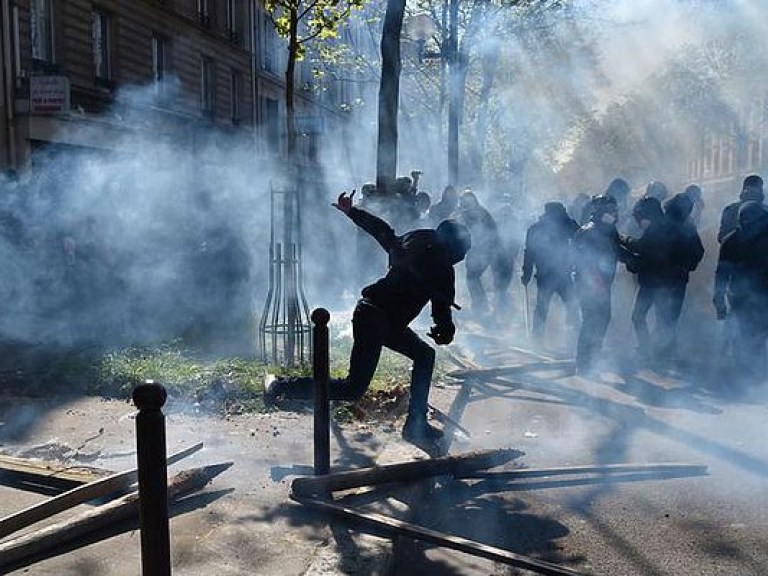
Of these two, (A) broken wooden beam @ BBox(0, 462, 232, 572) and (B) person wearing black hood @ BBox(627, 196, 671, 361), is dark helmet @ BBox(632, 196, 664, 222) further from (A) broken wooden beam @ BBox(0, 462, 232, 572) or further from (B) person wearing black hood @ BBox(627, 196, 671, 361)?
(A) broken wooden beam @ BBox(0, 462, 232, 572)

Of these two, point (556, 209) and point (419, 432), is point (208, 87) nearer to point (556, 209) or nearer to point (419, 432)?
point (556, 209)

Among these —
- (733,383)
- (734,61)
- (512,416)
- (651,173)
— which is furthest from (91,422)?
(651,173)

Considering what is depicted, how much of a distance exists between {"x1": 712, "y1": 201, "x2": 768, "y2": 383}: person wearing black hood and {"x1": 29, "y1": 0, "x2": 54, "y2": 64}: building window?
41.1ft

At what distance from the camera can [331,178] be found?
3384cm

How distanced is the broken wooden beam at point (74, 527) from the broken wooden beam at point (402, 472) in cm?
60

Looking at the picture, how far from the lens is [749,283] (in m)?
7.45

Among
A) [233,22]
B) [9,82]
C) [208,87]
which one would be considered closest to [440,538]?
[9,82]

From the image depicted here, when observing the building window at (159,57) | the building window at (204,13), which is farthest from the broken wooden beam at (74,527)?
the building window at (204,13)

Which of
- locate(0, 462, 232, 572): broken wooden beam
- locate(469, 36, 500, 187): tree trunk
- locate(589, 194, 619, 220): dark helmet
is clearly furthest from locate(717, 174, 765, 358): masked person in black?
locate(469, 36, 500, 187): tree trunk

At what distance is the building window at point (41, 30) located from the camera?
48.2 ft

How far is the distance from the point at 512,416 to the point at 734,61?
22167 millimetres

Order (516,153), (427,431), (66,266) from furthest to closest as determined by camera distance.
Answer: (516,153) < (66,266) < (427,431)

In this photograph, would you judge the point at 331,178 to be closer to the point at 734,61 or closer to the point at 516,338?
the point at 734,61

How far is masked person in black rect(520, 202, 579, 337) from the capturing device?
9.33 meters
